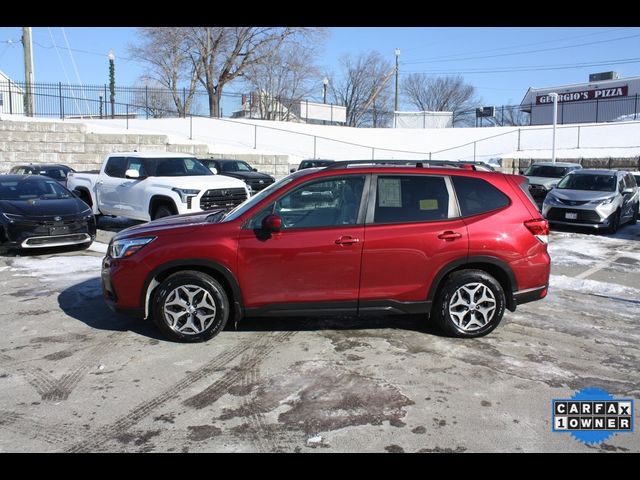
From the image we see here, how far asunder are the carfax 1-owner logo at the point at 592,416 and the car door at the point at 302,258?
2116 mm

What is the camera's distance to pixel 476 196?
5852 mm

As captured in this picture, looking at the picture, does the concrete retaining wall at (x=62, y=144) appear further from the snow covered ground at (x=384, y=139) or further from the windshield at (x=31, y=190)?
the windshield at (x=31, y=190)

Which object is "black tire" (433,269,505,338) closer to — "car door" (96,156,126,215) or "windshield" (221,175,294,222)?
"windshield" (221,175,294,222)

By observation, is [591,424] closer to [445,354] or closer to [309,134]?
[445,354]

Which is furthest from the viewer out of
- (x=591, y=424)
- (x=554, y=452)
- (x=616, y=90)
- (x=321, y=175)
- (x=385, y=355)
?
(x=616, y=90)

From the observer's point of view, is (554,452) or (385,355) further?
(385,355)

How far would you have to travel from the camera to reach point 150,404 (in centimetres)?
430

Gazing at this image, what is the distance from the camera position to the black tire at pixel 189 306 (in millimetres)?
5547

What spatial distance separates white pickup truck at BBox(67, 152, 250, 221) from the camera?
1149 centimetres

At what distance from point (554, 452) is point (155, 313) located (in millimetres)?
3770

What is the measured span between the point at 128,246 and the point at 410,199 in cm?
289
